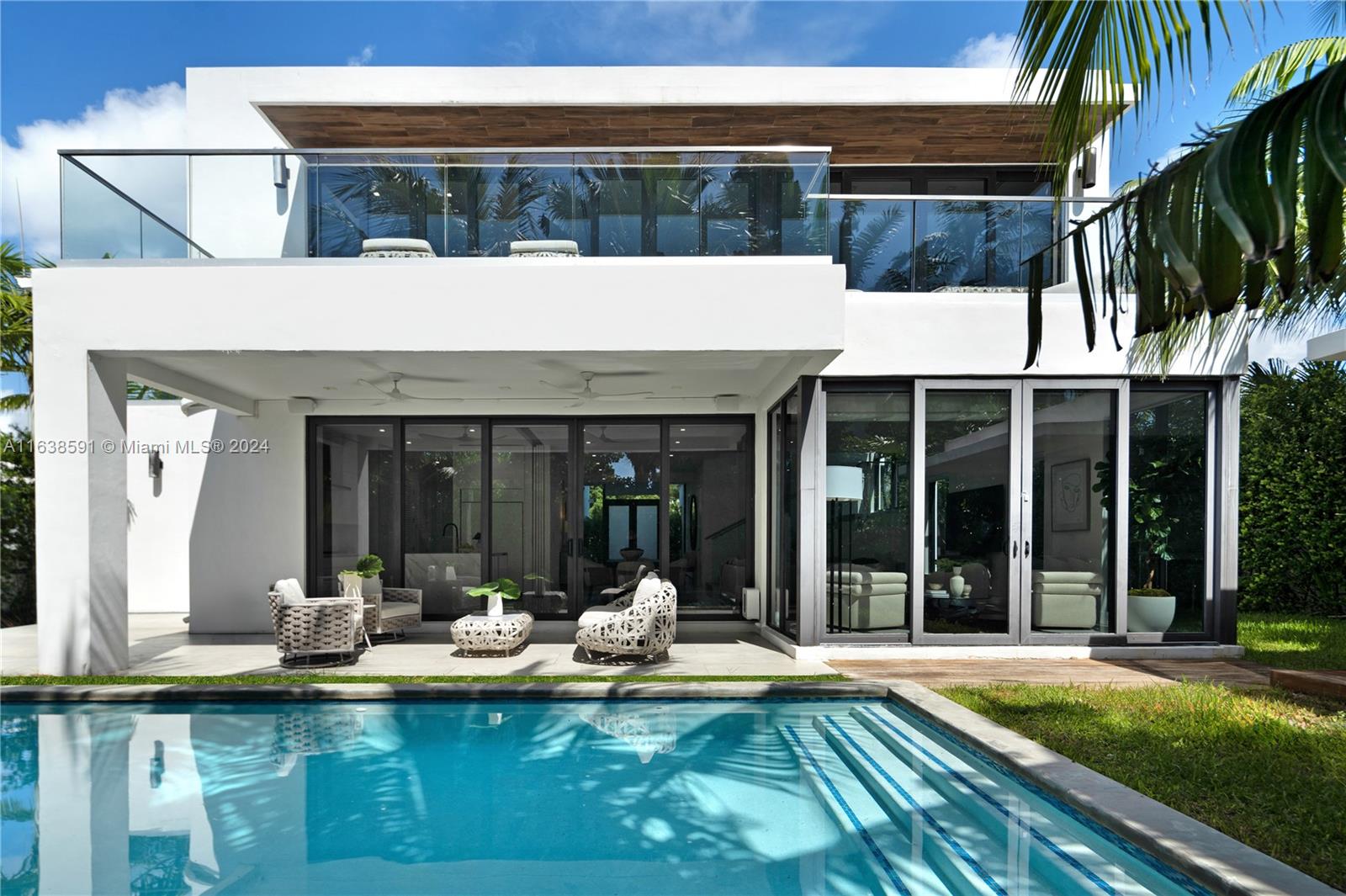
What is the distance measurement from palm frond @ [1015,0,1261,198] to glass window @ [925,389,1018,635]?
5844mm

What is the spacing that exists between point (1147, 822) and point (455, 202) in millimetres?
7321

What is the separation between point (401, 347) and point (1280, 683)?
8449 mm

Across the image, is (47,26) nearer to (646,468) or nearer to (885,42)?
(646,468)

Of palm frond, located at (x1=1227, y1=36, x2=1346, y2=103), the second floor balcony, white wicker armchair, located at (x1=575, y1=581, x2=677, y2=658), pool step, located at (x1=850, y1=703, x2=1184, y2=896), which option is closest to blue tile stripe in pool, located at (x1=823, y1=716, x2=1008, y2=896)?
pool step, located at (x1=850, y1=703, x2=1184, y2=896)

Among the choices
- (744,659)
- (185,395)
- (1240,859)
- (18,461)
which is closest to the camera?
(1240,859)

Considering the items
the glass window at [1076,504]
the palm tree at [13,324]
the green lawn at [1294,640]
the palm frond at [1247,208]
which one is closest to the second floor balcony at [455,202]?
the glass window at [1076,504]

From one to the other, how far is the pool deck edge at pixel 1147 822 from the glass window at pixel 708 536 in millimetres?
5293

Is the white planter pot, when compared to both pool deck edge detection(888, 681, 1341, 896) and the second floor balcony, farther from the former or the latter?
the second floor balcony

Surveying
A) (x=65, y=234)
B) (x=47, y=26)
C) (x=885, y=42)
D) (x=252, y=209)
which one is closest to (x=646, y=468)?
(x=252, y=209)

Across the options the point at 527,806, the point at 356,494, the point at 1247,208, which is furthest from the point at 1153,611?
the point at 356,494

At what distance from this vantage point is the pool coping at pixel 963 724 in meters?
3.25

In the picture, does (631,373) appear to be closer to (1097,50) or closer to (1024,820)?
(1024,820)

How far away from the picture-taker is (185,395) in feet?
29.1

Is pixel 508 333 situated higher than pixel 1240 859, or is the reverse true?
pixel 508 333
